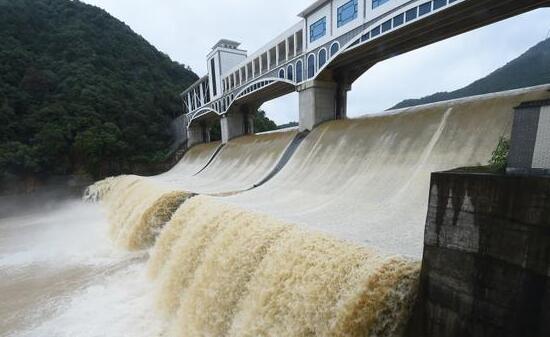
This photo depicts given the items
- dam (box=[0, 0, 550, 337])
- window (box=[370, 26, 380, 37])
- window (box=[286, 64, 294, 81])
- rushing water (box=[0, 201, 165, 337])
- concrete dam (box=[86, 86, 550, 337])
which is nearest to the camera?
dam (box=[0, 0, 550, 337])

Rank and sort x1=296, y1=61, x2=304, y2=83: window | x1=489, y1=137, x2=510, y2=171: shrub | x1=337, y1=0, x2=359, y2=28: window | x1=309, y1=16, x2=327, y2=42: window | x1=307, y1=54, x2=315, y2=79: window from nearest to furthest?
x1=489, y1=137, x2=510, y2=171: shrub < x1=337, y1=0, x2=359, y2=28: window < x1=309, y1=16, x2=327, y2=42: window < x1=307, y1=54, x2=315, y2=79: window < x1=296, y1=61, x2=304, y2=83: window

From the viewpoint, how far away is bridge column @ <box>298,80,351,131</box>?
13703mm

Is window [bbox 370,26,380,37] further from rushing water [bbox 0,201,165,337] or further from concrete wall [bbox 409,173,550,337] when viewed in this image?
Result: rushing water [bbox 0,201,165,337]

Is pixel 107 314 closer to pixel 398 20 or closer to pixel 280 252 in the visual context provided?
pixel 280 252

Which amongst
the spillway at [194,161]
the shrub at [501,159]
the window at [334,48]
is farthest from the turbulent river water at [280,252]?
the spillway at [194,161]

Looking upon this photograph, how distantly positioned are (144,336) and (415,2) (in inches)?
406

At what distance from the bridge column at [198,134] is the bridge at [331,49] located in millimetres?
7689

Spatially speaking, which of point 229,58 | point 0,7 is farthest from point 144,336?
point 0,7

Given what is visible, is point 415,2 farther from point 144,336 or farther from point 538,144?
point 144,336

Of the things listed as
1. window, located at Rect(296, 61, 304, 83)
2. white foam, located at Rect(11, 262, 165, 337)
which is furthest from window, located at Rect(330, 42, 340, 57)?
white foam, located at Rect(11, 262, 165, 337)

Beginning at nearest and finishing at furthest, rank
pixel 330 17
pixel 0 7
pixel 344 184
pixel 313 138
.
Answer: pixel 344 184, pixel 330 17, pixel 313 138, pixel 0 7

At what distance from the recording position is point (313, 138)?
12867 mm

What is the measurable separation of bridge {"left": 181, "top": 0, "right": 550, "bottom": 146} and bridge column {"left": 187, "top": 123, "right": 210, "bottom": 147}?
303 inches

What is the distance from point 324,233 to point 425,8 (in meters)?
7.20
